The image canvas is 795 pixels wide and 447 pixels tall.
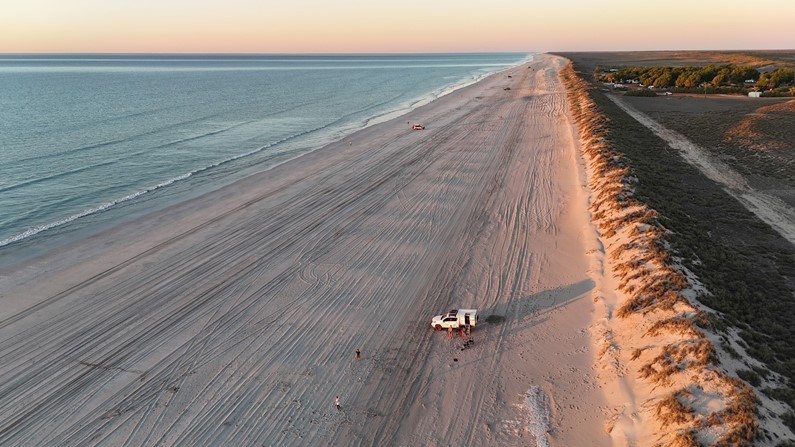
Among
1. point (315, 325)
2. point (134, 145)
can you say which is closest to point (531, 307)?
point (315, 325)

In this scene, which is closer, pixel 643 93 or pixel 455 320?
pixel 455 320

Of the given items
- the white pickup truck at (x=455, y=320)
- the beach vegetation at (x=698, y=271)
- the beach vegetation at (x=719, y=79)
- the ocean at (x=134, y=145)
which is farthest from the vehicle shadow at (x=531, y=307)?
the beach vegetation at (x=719, y=79)

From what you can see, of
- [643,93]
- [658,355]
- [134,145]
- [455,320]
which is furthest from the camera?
[643,93]

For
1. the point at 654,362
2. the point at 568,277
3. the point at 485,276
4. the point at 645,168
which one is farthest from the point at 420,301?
the point at 645,168

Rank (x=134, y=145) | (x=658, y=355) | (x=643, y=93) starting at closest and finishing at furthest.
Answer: (x=658, y=355) → (x=134, y=145) → (x=643, y=93)

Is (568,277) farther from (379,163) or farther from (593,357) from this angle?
(379,163)

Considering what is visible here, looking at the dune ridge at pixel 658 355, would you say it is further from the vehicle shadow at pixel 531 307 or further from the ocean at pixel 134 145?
the ocean at pixel 134 145

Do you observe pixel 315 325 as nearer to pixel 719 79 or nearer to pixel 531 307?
pixel 531 307
